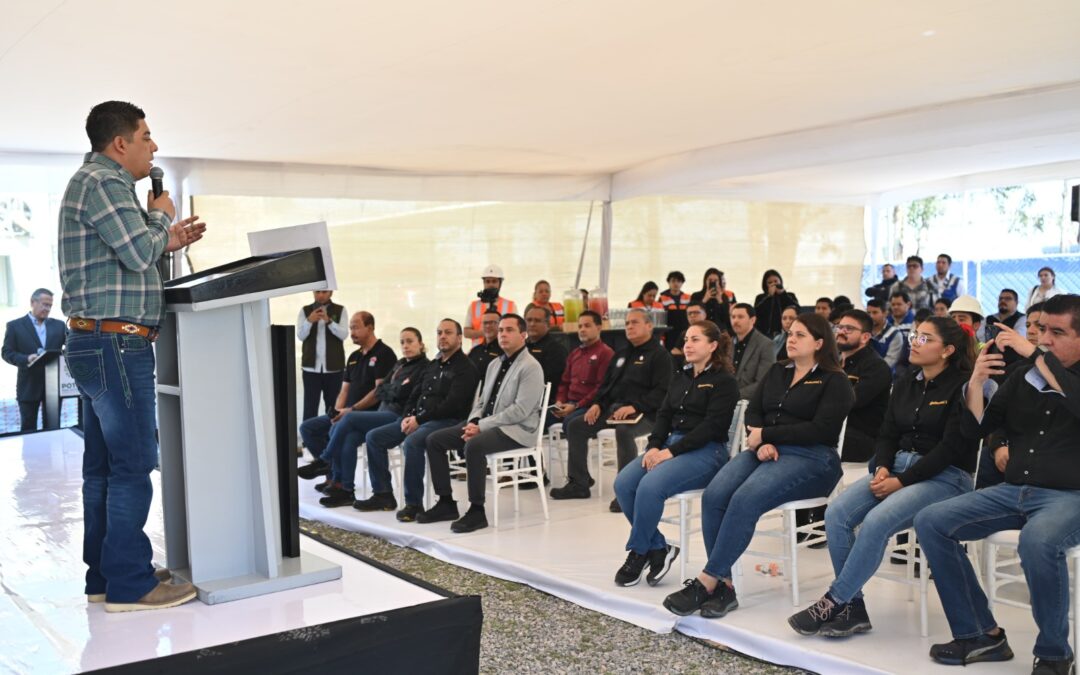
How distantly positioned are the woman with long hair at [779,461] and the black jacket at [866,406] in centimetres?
70

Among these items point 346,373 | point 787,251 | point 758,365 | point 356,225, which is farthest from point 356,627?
point 787,251

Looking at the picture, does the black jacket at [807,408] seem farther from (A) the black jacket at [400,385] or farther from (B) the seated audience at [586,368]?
(A) the black jacket at [400,385]

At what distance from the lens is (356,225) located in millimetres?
8773

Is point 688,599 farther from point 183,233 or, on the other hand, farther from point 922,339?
point 183,233

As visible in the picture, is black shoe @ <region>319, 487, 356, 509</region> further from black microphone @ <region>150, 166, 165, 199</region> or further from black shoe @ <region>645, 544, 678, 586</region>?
black microphone @ <region>150, 166, 165, 199</region>

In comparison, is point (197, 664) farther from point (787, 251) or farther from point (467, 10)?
point (787, 251)

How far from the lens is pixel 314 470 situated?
6.64 metres

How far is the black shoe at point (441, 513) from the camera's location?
A: 5484 millimetres

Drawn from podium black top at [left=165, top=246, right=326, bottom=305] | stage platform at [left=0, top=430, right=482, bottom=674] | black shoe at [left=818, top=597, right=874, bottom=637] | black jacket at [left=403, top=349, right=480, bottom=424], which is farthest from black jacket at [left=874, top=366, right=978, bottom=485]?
black jacket at [left=403, top=349, right=480, bottom=424]

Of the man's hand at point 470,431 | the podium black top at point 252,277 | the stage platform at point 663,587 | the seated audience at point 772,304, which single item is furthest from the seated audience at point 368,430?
the seated audience at point 772,304

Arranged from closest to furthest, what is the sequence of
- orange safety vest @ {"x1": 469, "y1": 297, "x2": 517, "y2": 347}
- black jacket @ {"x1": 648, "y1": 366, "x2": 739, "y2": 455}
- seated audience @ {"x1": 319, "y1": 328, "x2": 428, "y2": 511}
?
black jacket @ {"x1": 648, "y1": 366, "x2": 739, "y2": 455} → seated audience @ {"x1": 319, "y1": 328, "x2": 428, "y2": 511} → orange safety vest @ {"x1": 469, "y1": 297, "x2": 517, "y2": 347}

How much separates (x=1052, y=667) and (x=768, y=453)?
48.6 inches

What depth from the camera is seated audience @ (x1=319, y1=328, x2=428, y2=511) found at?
595 centimetres

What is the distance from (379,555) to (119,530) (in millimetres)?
2904
